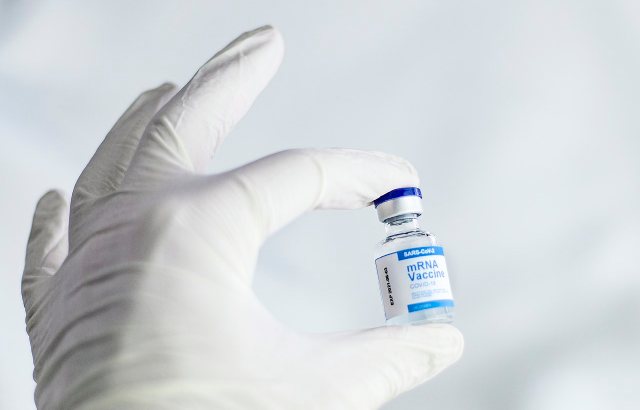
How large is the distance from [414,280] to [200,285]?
0.36 m

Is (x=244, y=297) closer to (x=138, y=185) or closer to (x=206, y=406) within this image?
(x=206, y=406)

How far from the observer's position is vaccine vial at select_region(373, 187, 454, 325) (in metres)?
1.16

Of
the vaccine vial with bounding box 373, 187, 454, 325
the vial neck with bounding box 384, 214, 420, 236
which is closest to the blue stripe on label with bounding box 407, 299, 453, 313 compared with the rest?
the vaccine vial with bounding box 373, 187, 454, 325

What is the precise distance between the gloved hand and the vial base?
29 mm

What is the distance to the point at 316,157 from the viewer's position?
1167 millimetres

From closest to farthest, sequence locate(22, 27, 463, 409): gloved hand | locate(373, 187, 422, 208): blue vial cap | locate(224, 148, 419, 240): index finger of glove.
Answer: locate(22, 27, 463, 409): gloved hand
locate(224, 148, 419, 240): index finger of glove
locate(373, 187, 422, 208): blue vial cap

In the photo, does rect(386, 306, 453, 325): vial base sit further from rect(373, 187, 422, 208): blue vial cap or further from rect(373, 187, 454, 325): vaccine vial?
rect(373, 187, 422, 208): blue vial cap

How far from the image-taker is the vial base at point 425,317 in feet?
4.05

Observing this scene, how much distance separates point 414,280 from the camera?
116 cm

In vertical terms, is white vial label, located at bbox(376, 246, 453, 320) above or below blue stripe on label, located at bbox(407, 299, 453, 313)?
above

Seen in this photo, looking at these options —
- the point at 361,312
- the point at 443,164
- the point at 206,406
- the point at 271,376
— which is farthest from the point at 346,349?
the point at 443,164

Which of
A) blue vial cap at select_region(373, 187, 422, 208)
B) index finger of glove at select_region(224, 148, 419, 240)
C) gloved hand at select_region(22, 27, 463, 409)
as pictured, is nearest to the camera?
gloved hand at select_region(22, 27, 463, 409)

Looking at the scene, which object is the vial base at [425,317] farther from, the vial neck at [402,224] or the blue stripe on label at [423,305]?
the vial neck at [402,224]

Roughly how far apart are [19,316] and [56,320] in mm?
548
